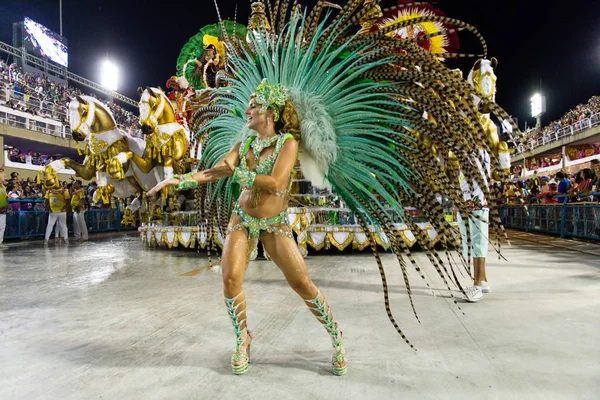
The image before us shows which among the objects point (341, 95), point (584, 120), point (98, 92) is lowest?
point (341, 95)

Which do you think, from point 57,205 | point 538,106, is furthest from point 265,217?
point 538,106

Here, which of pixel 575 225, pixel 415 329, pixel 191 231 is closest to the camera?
pixel 415 329

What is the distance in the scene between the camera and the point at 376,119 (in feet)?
7.92

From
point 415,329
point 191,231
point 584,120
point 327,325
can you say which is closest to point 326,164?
point 327,325

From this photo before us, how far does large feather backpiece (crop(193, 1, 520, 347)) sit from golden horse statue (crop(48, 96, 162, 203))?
6.97 meters

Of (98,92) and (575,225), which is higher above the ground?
(98,92)

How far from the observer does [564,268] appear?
577 cm

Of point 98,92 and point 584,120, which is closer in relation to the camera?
point 584,120

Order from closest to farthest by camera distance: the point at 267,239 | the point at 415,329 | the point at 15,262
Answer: the point at 267,239
the point at 415,329
the point at 15,262

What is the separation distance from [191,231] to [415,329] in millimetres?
6105

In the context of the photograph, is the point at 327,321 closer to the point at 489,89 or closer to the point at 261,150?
the point at 261,150

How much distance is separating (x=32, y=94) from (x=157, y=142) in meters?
A: 21.2

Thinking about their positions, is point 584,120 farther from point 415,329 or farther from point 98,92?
point 98,92

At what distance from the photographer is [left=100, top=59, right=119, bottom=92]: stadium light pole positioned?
3784cm
